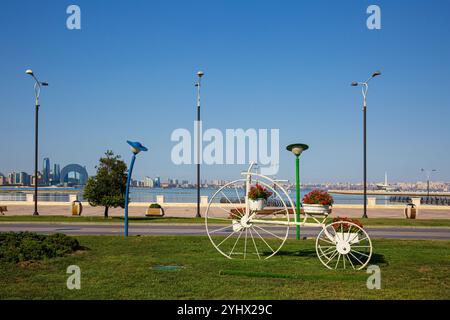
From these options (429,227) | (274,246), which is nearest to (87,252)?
(274,246)

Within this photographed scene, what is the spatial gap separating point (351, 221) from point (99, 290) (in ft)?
19.5

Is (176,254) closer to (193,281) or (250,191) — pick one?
(250,191)

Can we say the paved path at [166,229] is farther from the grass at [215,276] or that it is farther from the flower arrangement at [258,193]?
the flower arrangement at [258,193]

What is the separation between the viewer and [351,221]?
1005 cm

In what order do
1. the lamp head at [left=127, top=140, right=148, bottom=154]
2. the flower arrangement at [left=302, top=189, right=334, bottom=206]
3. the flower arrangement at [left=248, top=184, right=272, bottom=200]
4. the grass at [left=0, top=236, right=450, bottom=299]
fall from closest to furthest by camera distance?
the grass at [left=0, top=236, right=450, bottom=299]
the flower arrangement at [left=302, top=189, right=334, bottom=206]
the flower arrangement at [left=248, top=184, right=272, bottom=200]
the lamp head at [left=127, top=140, right=148, bottom=154]

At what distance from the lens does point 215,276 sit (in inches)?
349

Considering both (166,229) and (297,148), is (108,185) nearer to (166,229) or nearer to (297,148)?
(166,229)

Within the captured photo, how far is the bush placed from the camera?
420 inches

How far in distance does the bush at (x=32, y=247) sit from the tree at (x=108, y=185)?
11.0 metres

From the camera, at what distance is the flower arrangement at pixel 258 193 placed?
35.9 feet

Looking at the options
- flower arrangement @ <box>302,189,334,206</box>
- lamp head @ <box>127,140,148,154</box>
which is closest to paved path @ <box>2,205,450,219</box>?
lamp head @ <box>127,140,148,154</box>

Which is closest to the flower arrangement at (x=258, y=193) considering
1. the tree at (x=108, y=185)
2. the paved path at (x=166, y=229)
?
the paved path at (x=166, y=229)

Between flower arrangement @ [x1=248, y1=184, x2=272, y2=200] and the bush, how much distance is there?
5.37 m

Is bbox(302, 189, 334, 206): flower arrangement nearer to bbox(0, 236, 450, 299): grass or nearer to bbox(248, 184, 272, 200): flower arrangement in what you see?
bbox(248, 184, 272, 200): flower arrangement
